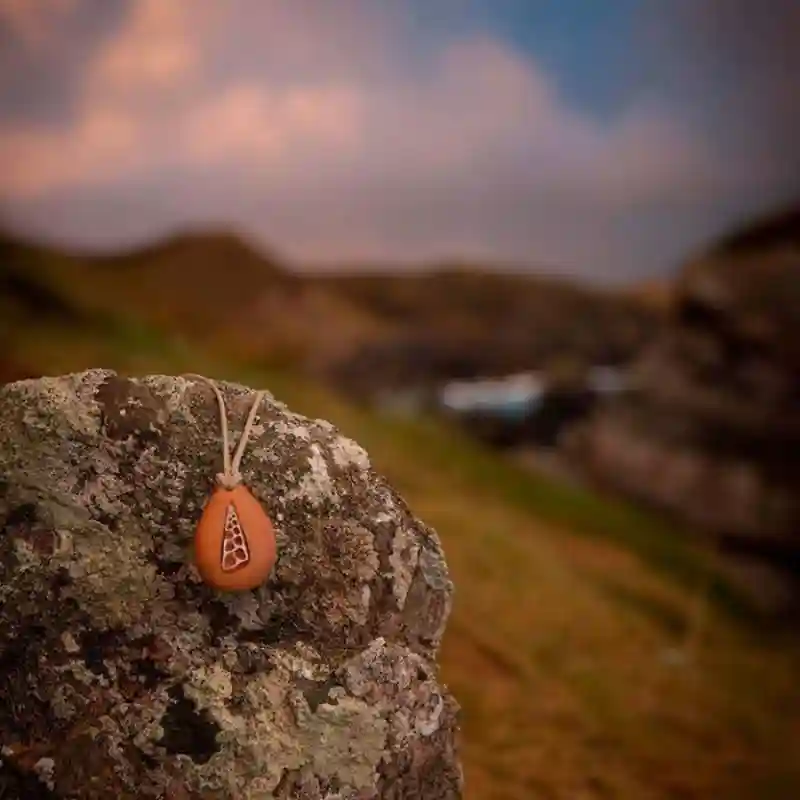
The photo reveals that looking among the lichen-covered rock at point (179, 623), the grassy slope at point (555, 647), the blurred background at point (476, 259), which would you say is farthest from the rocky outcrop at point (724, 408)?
the lichen-covered rock at point (179, 623)

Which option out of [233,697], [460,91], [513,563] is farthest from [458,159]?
[233,697]

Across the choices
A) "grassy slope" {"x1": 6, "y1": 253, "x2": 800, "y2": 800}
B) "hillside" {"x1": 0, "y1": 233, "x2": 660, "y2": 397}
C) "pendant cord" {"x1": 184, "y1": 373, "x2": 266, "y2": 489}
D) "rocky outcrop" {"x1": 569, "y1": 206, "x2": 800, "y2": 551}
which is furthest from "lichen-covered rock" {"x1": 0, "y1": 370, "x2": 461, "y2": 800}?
"rocky outcrop" {"x1": 569, "y1": 206, "x2": 800, "y2": 551}

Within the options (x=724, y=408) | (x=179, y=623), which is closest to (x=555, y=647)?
(x=179, y=623)

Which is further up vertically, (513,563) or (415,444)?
(415,444)

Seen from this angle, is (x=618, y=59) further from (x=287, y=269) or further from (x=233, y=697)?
(x=233, y=697)

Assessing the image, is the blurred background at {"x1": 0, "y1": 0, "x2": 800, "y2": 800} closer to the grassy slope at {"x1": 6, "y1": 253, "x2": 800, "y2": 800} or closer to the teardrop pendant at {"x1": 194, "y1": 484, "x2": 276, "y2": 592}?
the grassy slope at {"x1": 6, "y1": 253, "x2": 800, "y2": 800}
